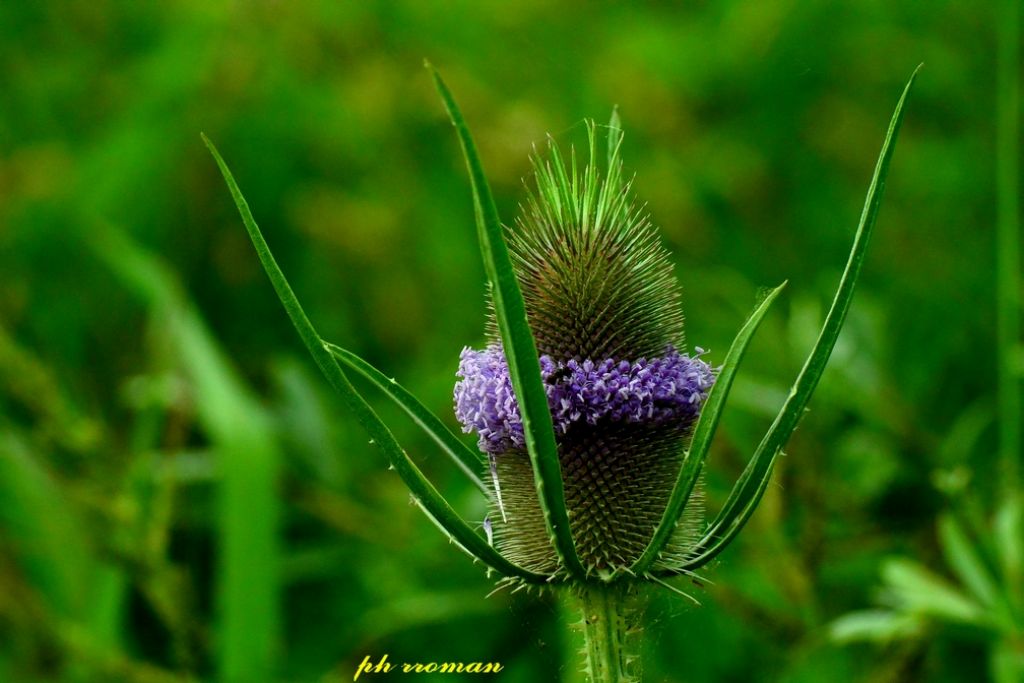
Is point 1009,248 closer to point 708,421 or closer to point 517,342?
point 708,421

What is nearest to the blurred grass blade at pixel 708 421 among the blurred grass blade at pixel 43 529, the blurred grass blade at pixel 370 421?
the blurred grass blade at pixel 370 421

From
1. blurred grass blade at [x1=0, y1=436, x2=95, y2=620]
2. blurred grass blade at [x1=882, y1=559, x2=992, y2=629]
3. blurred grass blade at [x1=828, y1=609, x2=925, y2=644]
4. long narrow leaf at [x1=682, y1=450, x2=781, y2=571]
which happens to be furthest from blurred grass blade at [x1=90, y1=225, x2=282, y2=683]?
long narrow leaf at [x1=682, y1=450, x2=781, y2=571]

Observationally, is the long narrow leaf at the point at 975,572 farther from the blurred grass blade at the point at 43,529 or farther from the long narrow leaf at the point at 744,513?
the blurred grass blade at the point at 43,529

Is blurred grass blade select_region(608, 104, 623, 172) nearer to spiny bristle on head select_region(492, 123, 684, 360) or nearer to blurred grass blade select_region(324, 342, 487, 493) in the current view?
spiny bristle on head select_region(492, 123, 684, 360)

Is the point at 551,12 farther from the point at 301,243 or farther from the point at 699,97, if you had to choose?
the point at 301,243

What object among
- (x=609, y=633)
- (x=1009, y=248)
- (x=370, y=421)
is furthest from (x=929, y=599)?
(x=370, y=421)

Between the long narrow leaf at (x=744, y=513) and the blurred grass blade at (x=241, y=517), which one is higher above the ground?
the blurred grass blade at (x=241, y=517)
